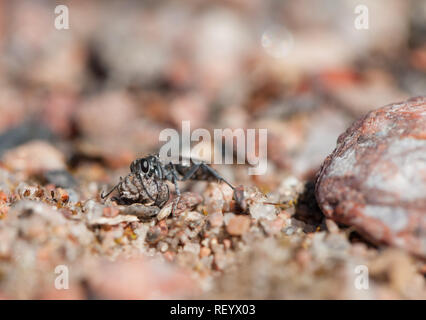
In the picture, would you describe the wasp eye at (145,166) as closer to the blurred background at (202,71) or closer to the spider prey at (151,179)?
the spider prey at (151,179)

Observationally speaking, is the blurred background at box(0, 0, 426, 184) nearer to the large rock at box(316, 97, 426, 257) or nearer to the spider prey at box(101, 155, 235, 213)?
the spider prey at box(101, 155, 235, 213)

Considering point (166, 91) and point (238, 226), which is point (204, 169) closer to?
point (238, 226)

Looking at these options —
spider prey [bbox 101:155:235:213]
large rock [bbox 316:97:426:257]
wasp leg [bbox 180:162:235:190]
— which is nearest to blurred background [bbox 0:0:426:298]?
large rock [bbox 316:97:426:257]

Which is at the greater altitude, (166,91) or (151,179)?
(166,91)

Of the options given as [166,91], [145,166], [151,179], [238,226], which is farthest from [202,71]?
[238,226]

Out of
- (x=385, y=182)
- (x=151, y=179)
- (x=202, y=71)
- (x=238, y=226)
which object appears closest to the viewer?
(x=385, y=182)
